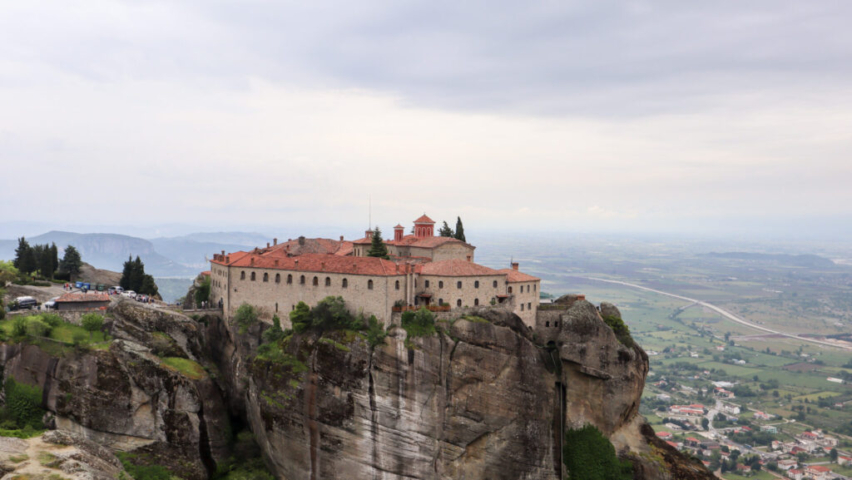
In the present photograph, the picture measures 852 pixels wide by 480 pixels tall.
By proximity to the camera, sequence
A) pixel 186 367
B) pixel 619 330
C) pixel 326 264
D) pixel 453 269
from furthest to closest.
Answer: pixel 619 330
pixel 326 264
pixel 453 269
pixel 186 367

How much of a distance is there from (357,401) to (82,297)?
1282 inches

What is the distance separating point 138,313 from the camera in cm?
5791

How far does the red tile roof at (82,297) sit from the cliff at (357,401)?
5963 millimetres

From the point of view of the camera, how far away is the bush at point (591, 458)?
55.9 m

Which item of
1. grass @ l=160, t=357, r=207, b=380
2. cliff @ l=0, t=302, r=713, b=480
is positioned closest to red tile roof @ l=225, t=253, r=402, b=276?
cliff @ l=0, t=302, r=713, b=480

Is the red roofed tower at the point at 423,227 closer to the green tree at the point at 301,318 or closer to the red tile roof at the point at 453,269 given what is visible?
the red tile roof at the point at 453,269

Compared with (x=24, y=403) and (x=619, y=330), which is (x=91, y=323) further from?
(x=619, y=330)

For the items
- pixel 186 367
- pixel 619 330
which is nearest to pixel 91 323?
pixel 186 367

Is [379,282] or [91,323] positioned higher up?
[379,282]

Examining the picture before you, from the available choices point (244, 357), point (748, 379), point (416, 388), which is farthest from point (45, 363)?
point (748, 379)

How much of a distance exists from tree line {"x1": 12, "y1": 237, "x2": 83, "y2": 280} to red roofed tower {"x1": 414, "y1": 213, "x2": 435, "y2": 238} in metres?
49.5

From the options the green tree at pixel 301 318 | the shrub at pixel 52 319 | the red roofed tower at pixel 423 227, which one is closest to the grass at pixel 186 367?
the green tree at pixel 301 318

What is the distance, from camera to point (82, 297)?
60.9 metres

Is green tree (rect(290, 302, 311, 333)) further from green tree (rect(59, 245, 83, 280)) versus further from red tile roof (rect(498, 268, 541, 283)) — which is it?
green tree (rect(59, 245, 83, 280))
